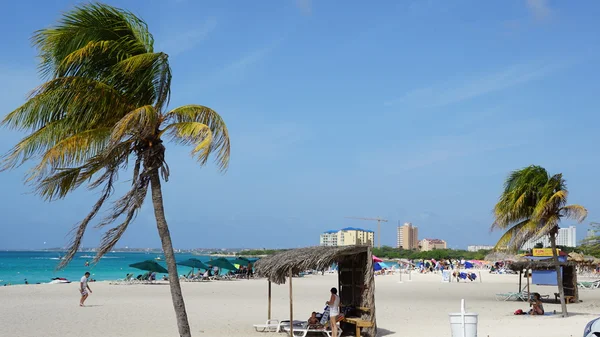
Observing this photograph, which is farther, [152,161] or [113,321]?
[113,321]

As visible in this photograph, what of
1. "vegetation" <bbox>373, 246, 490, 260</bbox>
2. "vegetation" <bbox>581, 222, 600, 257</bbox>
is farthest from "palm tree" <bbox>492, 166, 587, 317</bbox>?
"vegetation" <bbox>373, 246, 490, 260</bbox>

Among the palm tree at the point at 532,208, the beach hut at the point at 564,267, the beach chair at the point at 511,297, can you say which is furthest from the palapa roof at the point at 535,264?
the palm tree at the point at 532,208

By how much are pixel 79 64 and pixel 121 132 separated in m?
1.35

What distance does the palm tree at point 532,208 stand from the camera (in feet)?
59.5

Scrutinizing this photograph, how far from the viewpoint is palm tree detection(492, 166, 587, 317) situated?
18.1 meters

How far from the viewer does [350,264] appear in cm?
1529

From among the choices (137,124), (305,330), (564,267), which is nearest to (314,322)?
(305,330)

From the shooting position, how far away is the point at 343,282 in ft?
51.5

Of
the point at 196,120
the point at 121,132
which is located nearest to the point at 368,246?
the point at 196,120

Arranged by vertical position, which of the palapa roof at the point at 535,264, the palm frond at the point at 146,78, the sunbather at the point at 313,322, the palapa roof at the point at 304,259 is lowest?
the sunbather at the point at 313,322

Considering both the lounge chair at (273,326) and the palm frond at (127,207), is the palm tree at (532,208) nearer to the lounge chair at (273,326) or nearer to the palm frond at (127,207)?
the lounge chair at (273,326)

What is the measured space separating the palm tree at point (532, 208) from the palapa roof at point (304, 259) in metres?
7.02

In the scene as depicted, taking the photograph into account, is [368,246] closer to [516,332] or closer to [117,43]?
[516,332]

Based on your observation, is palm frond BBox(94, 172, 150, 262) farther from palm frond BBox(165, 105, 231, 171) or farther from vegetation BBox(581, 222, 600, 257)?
vegetation BBox(581, 222, 600, 257)
